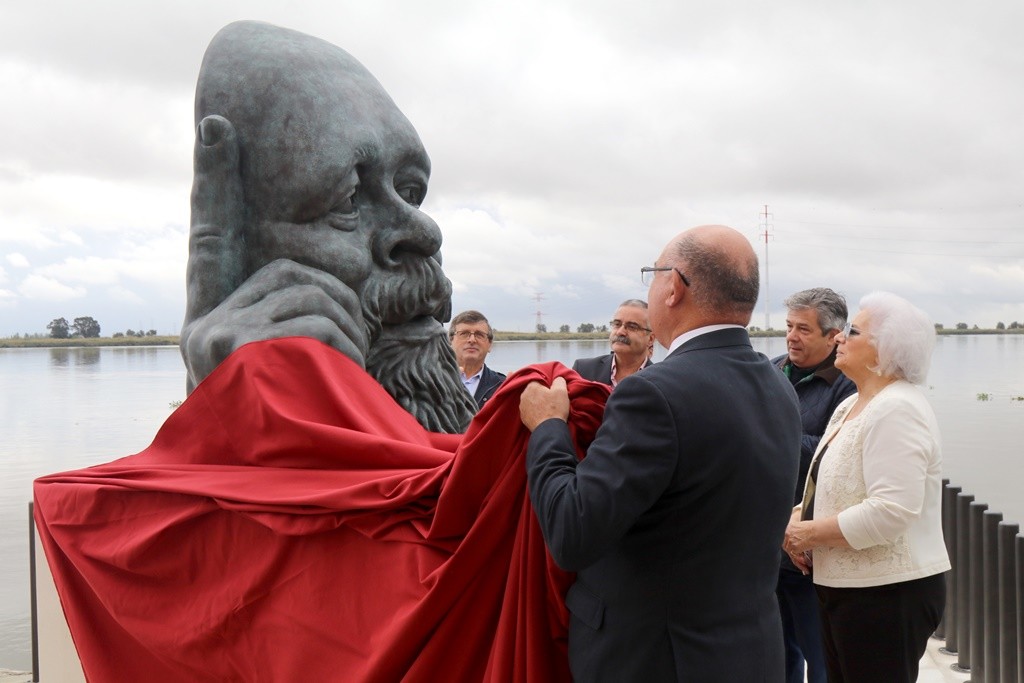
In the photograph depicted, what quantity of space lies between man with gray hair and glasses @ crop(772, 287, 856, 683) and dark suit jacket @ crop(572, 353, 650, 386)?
2.44 feet

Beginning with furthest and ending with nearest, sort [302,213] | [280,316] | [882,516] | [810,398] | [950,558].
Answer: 1. [950,558]
2. [810,398]
3. [302,213]
4. [280,316]
5. [882,516]

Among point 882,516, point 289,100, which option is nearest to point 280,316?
point 289,100

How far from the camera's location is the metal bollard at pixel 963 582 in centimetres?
386

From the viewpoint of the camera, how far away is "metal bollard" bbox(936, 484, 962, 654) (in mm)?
4055

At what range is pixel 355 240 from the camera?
2871 millimetres

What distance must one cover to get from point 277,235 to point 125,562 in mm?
1098

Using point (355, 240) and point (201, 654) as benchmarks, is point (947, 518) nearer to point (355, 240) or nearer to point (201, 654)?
point (355, 240)

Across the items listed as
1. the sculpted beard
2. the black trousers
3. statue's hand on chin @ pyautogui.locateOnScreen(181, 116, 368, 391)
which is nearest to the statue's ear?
statue's hand on chin @ pyautogui.locateOnScreen(181, 116, 368, 391)

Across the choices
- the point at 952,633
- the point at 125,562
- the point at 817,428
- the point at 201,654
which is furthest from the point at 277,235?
the point at 952,633

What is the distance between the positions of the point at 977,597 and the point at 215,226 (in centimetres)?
346

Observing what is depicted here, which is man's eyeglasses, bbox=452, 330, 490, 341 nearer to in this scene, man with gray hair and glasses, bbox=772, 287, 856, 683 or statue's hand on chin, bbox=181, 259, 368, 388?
statue's hand on chin, bbox=181, 259, 368, 388

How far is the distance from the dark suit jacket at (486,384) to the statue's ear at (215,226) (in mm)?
1471

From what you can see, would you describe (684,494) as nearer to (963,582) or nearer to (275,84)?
(275,84)

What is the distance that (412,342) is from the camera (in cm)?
307
